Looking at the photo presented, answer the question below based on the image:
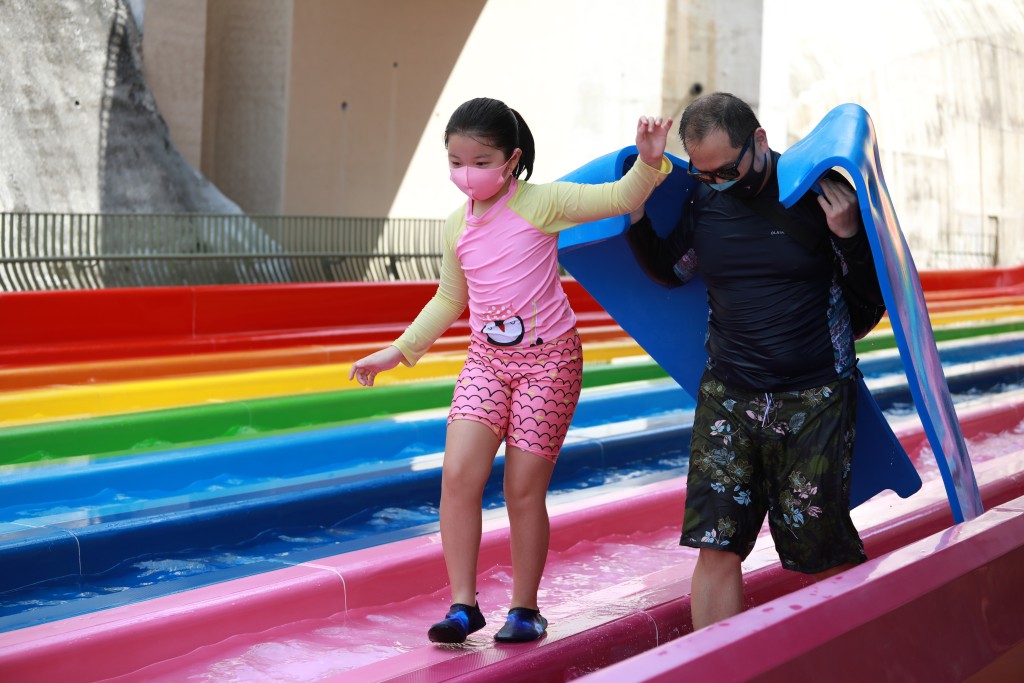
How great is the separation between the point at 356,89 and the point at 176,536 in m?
10.8

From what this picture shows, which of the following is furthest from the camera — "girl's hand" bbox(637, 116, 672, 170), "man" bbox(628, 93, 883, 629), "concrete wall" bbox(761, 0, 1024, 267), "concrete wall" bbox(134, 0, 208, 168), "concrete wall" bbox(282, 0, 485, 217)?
"concrete wall" bbox(761, 0, 1024, 267)

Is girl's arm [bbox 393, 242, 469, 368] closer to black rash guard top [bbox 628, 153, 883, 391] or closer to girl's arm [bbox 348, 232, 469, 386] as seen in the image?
girl's arm [bbox 348, 232, 469, 386]

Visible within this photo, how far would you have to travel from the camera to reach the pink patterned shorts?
2.54m

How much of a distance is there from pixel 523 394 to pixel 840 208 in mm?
801

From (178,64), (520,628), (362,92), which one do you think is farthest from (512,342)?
(362,92)

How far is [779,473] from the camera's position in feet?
8.68

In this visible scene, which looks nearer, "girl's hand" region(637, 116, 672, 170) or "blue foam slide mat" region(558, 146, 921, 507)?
"girl's hand" region(637, 116, 672, 170)

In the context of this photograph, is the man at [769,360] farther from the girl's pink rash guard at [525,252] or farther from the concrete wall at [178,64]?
the concrete wall at [178,64]

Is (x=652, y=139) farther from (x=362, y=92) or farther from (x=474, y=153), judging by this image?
(x=362, y=92)

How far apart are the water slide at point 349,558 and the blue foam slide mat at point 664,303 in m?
0.33

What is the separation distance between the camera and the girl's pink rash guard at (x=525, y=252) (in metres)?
2.57

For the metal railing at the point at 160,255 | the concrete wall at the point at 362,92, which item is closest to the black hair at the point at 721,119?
the metal railing at the point at 160,255

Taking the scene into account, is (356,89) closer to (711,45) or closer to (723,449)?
(711,45)

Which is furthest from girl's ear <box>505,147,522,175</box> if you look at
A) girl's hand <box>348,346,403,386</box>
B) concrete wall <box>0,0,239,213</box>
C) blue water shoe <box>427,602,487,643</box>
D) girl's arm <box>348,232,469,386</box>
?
concrete wall <box>0,0,239,213</box>
